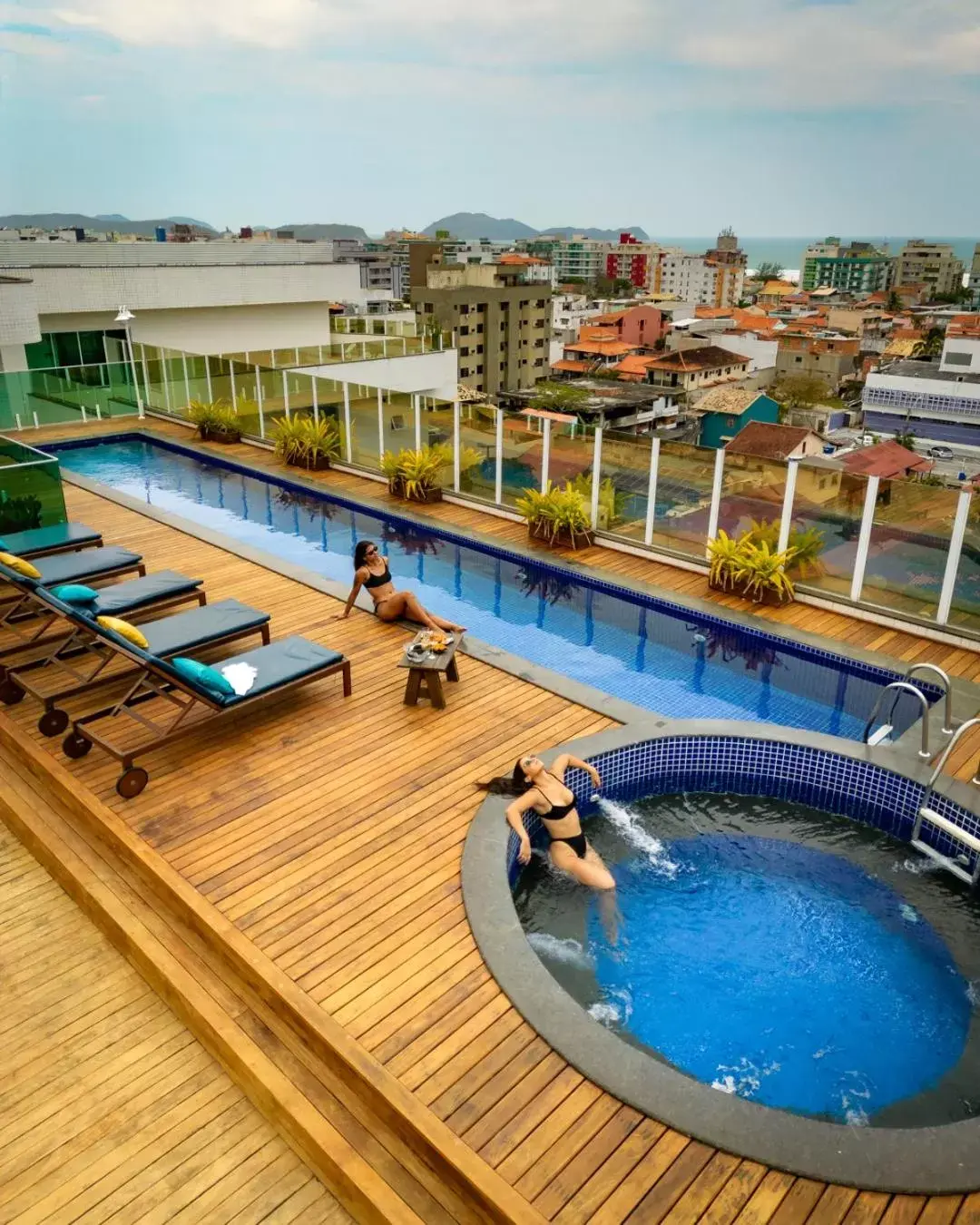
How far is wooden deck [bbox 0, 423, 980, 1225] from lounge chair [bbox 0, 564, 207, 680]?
73cm

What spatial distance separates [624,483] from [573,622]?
2079mm

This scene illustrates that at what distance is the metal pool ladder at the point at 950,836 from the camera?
4.72 metres

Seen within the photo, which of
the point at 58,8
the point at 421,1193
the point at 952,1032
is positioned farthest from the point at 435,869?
the point at 58,8

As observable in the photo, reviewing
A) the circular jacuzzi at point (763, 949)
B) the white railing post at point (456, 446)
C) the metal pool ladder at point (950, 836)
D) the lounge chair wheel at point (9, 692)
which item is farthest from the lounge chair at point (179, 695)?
the white railing post at point (456, 446)

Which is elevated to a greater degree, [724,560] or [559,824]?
[724,560]

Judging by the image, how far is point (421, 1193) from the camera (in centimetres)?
298

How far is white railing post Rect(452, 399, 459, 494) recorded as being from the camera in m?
11.1

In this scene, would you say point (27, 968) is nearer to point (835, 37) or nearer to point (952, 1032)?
point (952, 1032)

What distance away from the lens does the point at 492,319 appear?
3332 inches

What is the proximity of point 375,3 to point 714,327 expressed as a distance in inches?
2406

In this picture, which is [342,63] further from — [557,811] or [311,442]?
[557,811]

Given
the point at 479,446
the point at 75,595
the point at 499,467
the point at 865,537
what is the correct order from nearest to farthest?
the point at 75,595, the point at 865,537, the point at 499,467, the point at 479,446

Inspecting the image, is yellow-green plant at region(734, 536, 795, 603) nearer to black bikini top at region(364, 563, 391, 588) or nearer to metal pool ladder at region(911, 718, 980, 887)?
metal pool ladder at region(911, 718, 980, 887)

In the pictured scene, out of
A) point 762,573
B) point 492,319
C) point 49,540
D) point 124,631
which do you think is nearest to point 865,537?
point 762,573
